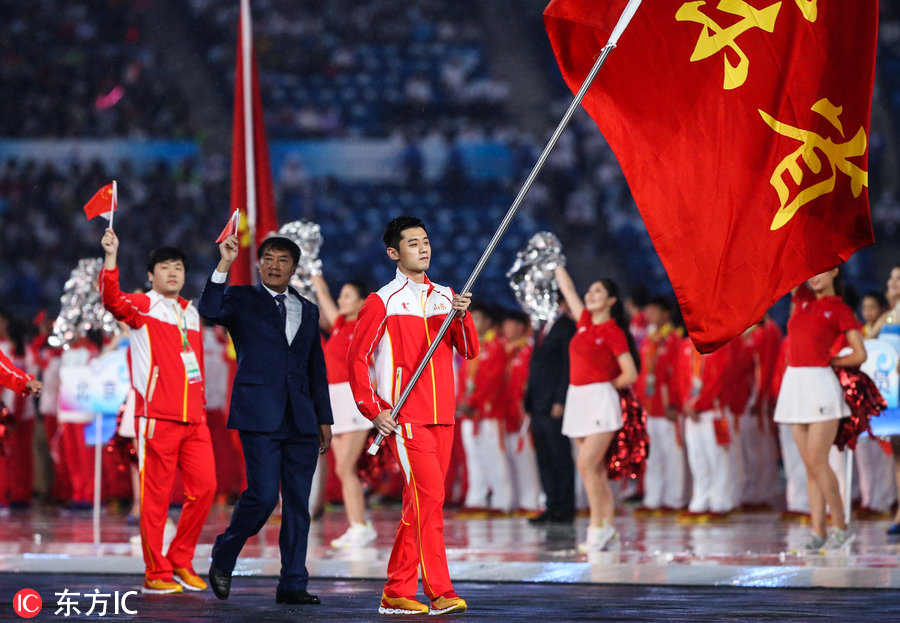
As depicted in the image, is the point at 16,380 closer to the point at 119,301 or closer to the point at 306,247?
the point at 119,301

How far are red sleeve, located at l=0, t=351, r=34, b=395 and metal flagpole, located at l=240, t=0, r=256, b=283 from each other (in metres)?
3.74

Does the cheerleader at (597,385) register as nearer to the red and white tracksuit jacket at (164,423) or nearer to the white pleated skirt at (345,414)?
the white pleated skirt at (345,414)

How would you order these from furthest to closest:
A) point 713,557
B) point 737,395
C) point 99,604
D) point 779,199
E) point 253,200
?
point 737,395 → point 253,200 → point 713,557 → point 99,604 → point 779,199

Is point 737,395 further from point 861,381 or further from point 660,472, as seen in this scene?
point 861,381

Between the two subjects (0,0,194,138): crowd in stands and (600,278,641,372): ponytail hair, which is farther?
(0,0,194,138): crowd in stands

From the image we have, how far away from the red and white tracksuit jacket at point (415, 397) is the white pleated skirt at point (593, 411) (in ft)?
10.1

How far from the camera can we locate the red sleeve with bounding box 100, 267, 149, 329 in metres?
7.66

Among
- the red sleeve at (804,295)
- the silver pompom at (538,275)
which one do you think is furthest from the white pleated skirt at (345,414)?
the red sleeve at (804,295)

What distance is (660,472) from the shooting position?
13.3m

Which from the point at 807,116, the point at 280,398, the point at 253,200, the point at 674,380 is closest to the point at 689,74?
the point at 807,116

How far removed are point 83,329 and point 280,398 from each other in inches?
229

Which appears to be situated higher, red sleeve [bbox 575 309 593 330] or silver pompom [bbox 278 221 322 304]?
silver pompom [bbox 278 221 322 304]

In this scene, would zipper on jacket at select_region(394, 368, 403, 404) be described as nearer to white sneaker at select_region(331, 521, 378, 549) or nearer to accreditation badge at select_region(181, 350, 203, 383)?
accreditation badge at select_region(181, 350, 203, 383)

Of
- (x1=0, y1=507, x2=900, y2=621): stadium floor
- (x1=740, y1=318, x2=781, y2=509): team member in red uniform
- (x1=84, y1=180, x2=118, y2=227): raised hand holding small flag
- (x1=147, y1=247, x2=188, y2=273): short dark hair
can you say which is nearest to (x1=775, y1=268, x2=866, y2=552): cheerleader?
(x1=0, y1=507, x2=900, y2=621): stadium floor
